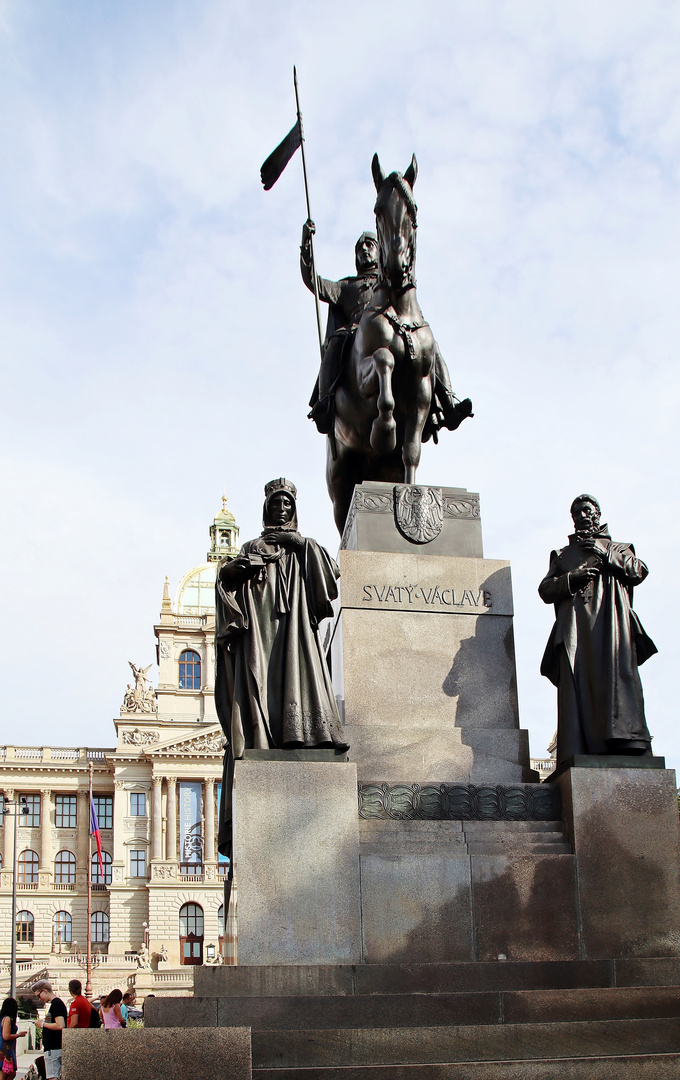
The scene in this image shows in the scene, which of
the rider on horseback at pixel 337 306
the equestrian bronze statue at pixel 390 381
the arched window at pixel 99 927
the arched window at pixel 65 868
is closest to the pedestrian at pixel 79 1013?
the equestrian bronze statue at pixel 390 381

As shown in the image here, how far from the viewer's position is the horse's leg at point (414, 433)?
9297mm

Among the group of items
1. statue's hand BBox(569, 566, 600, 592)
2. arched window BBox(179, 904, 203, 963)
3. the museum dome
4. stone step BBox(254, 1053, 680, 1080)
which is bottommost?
arched window BBox(179, 904, 203, 963)

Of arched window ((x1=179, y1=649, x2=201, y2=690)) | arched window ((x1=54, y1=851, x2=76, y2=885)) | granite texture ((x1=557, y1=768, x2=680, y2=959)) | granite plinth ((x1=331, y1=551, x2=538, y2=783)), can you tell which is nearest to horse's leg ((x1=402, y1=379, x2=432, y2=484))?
granite plinth ((x1=331, y1=551, x2=538, y2=783))

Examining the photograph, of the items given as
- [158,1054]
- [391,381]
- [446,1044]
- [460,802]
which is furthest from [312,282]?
[158,1054]

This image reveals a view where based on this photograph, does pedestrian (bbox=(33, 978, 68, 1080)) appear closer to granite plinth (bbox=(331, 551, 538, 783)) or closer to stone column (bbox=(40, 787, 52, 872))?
granite plinth (bbox=(331, 551, 538, 783))

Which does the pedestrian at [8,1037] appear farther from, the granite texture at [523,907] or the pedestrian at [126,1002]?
the granite texture at [523,907]

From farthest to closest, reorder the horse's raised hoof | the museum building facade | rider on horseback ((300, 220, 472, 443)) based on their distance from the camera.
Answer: the museum building facade < rider on horseback ((300, 220, 472, 443)) < the horse's raised hoof

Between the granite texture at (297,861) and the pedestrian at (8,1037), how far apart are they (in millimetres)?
7163

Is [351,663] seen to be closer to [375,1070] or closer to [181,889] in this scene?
[375,1070]

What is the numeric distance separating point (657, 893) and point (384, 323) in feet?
15.4

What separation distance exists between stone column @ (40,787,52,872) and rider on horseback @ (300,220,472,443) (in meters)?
74.2

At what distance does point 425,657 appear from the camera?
813 cm

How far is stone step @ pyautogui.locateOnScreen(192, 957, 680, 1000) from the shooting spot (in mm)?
6215

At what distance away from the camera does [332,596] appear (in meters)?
7.65
